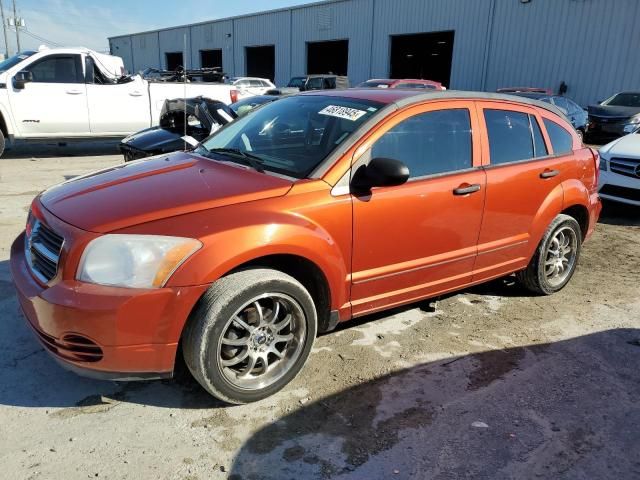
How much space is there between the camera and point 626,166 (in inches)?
295

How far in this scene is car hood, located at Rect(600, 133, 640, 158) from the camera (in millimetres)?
7503

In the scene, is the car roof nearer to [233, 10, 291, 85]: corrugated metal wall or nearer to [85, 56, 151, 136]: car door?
[85, 56, 151, 136]: car door

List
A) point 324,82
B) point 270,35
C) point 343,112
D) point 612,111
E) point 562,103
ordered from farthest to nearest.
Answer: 1. point 270,35
2. point 324,82
3. point 612,111
4. point 562,103
5. point 343,112

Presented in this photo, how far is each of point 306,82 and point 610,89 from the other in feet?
42.1

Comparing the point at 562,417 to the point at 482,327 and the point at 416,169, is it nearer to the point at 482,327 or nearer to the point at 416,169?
the point at 482,327

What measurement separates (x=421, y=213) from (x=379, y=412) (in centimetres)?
128

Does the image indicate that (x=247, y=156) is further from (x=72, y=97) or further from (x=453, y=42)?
(x=453, y=42)

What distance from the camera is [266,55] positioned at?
137 feet

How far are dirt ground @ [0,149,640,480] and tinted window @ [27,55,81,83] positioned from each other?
7448mm

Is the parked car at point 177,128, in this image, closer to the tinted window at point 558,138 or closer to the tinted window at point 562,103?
the tinted window at point 558,138

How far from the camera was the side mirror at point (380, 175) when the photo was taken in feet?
9.84

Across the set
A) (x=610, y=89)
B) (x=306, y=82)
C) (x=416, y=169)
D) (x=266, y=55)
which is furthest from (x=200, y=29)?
(x=416, y=169)

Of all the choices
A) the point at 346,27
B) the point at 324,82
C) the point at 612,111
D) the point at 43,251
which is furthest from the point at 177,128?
the point at 346,27

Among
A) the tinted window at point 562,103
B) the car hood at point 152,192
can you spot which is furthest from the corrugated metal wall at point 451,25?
the car hood at point 152,192
